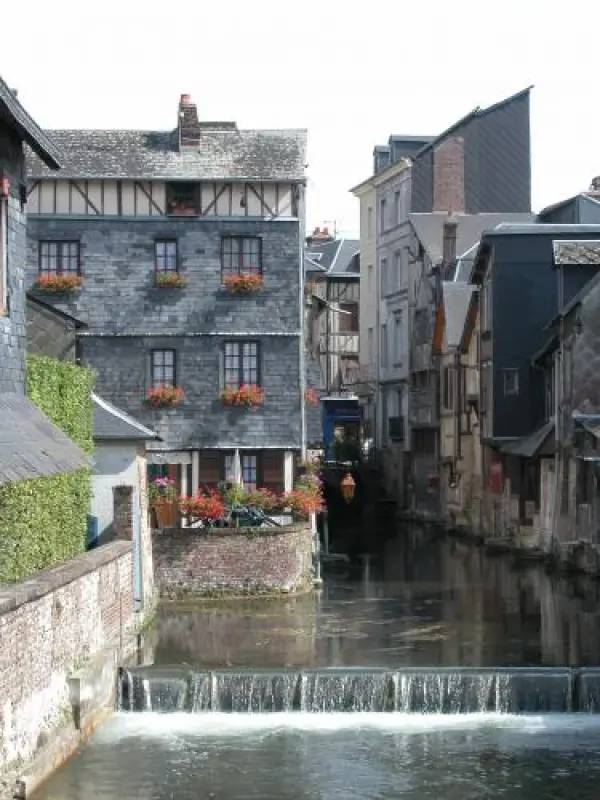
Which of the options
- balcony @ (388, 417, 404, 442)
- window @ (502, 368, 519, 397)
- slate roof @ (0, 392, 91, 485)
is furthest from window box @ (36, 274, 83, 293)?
balcony @ (388, 417, 404, 442)

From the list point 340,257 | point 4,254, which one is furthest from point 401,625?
point 340,257

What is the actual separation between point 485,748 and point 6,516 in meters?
6.44

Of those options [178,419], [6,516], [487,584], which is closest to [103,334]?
[178,419]

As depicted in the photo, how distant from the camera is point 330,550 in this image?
44344 mm

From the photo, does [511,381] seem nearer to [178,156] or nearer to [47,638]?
[178,156]

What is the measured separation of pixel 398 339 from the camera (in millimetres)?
65500

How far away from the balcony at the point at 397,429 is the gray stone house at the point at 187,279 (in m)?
26.8

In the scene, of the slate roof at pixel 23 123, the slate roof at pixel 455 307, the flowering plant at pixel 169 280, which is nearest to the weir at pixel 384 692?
the slate roof at pixel 23 123

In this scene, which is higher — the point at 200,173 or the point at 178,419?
the point at 200,173

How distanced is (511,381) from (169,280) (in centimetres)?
1290

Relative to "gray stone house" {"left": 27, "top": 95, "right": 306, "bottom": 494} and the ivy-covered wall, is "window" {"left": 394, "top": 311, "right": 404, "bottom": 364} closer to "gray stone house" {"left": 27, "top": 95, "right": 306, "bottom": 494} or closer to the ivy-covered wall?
"gray stone house" {"left": 27, "top": 95, "right": 306, "bottom": 494}

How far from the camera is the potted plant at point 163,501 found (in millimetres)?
32219

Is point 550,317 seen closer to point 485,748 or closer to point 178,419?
point 178,419

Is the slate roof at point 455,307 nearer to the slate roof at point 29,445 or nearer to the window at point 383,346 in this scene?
Answer: the window at point 383,346
